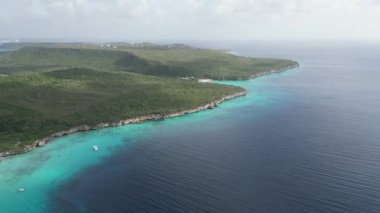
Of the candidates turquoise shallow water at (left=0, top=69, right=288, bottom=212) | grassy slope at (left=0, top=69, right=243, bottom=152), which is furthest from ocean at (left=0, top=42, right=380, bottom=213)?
grassy slope at (left=0, top=69, right=243, bottom=152)

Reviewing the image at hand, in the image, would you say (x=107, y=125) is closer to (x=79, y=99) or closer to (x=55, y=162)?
(x=79, y=99)

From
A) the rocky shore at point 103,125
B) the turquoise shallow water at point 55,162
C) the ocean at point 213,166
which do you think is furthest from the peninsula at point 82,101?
the ocean at point 213,166

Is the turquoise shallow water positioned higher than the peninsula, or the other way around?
the peninsula

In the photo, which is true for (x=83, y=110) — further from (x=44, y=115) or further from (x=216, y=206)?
(x=216, y=206)

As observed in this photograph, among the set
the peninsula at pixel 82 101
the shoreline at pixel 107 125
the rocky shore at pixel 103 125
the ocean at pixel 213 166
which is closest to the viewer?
the ocean at pixel 213 166

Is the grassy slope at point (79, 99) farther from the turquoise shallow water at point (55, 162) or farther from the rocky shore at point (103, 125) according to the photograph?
the turquoise shallow water at point (55, 162)

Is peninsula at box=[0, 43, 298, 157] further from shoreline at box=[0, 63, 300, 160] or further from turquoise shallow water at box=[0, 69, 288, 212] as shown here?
turquoise shallow water at box=[0, 69, 288, 212]

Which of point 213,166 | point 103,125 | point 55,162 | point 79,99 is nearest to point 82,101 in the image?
point 79,99

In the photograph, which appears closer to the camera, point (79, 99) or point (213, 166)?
point (213, 166)

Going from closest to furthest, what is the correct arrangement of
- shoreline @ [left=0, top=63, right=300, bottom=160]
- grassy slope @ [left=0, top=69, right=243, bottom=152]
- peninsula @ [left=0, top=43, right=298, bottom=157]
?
1. shoreline @ [left=0, top=63, right=300, bottom=160]
2. peninsula @ [left=0, top=43, right=298, bottom=157]
3. grassy slope @ [left=0, top=69, right=243, bottom=152]
